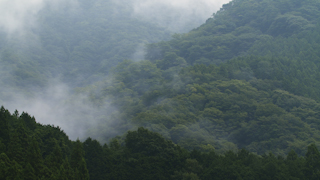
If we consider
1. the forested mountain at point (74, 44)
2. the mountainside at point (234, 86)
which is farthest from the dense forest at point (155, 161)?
the forested mountain at point (74, 44)

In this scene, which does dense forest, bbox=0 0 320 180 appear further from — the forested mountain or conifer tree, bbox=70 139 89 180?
the forested mountain

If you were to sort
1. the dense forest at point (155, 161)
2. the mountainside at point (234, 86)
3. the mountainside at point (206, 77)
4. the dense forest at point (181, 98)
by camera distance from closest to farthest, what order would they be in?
1. the dense forest at point (155, 161)
2. the dense forest at point (181, 98)
3. the mountainside at point (234, 86)
4. the mountainside at point (206, 77)

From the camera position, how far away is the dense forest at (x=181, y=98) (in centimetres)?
1855

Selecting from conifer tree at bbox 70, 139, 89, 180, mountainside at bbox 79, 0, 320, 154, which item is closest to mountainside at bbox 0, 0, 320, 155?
mountainside at bbox 79, 0, 320, 154

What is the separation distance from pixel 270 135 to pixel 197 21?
63787 millimetres

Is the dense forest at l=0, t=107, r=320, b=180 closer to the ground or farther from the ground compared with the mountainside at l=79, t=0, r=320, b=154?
closer to the ground

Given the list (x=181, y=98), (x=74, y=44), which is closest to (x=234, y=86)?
(x=181, y=98)

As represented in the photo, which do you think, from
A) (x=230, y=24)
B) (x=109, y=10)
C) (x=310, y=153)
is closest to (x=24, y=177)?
(x=310, y=153)

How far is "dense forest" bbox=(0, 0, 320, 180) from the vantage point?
730 inches

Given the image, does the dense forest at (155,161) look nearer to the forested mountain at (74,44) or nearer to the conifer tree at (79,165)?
the conifer tree at (79,165)

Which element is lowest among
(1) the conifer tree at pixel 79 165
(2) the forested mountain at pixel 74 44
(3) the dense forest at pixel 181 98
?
(1) the conifer tree at pixel 79 165

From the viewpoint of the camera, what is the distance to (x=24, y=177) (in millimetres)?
12445

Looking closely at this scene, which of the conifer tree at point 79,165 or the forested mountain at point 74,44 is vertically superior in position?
the forested mountain at point 74,44

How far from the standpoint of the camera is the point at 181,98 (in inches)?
1409
